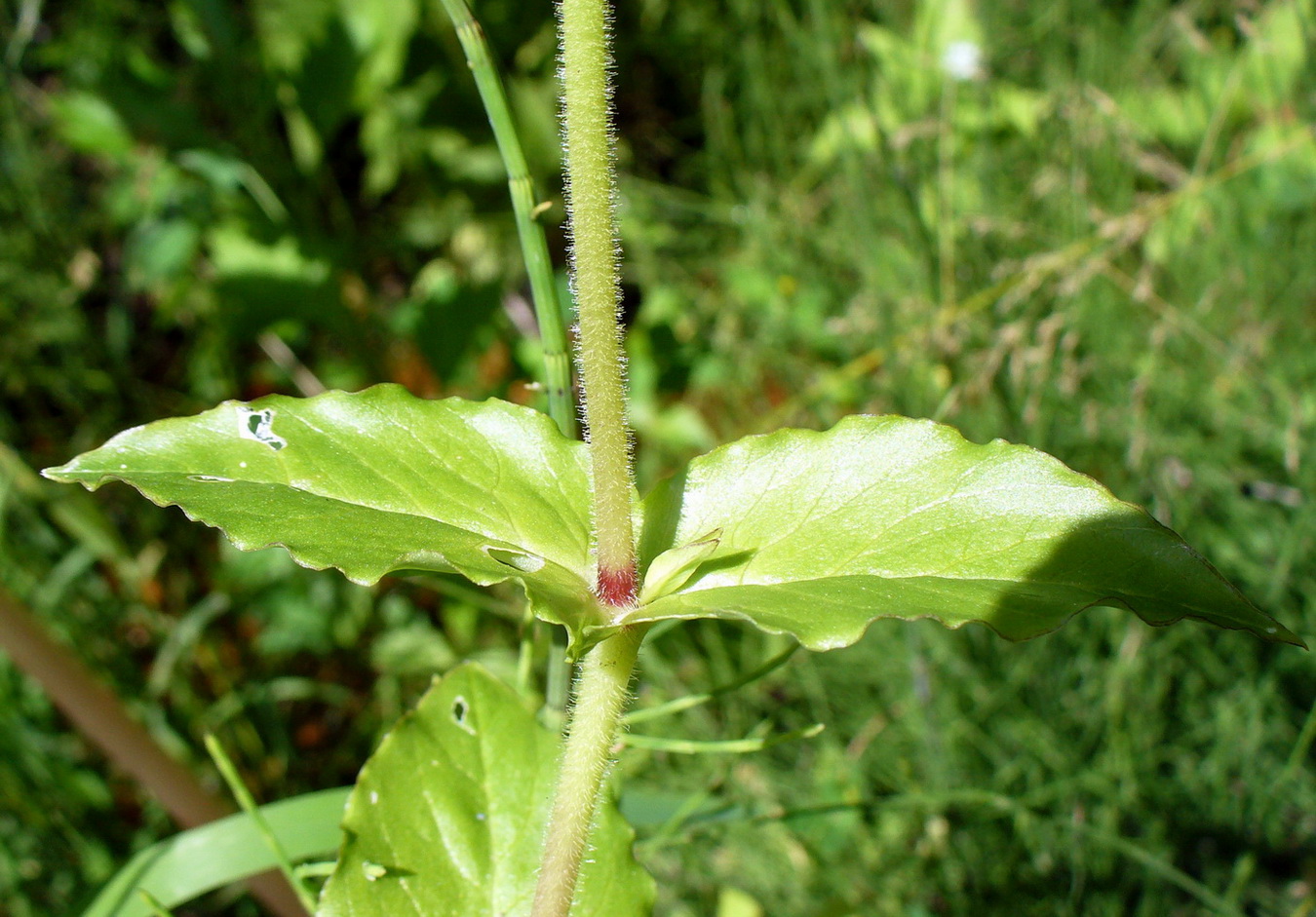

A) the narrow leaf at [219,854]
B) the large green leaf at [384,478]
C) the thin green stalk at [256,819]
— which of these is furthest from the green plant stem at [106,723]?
the large green leaf at [384,478]

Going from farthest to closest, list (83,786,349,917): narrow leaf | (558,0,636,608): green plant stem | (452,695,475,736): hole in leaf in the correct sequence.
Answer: (83,786,349,917): narrow leaf → (452,695,475,736): hole in leaf → (558,0,636,608): green plant stem

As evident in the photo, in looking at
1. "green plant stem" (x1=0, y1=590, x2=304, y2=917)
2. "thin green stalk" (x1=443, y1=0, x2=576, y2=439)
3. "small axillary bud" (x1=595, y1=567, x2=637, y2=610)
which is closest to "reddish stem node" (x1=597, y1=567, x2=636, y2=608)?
"small axillary bud" (x1=595, y1=567, x2=637, y2=610)

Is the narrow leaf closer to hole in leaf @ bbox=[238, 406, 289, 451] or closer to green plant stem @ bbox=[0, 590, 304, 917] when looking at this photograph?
green plant stem @ bbox=[0, 590, 304, 917]

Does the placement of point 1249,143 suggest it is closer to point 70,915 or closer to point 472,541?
point 472,541

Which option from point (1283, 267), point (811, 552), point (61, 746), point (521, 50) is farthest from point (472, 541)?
point (521, 50)

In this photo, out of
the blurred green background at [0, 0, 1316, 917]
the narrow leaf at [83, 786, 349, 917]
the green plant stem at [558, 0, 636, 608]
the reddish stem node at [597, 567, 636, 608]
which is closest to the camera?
the green plant stem at [558, 0, 636, 608]
